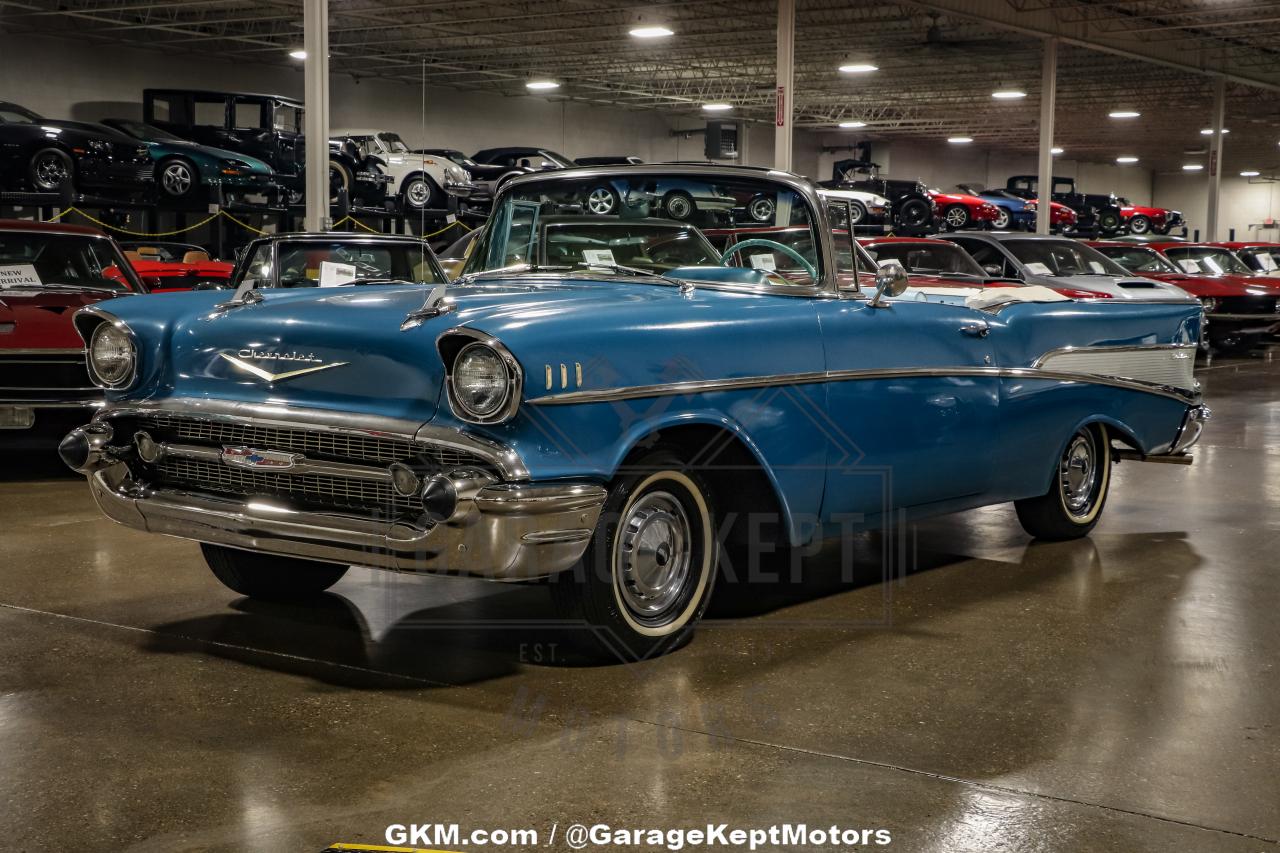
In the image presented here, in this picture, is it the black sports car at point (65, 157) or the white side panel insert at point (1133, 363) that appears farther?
the black sports car at point (65, 157)

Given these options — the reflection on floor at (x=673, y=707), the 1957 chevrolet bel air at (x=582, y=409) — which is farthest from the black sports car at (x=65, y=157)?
the 1957 chevrolet bel air at (x=582, y=409)

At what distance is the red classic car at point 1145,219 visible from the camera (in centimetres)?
3512

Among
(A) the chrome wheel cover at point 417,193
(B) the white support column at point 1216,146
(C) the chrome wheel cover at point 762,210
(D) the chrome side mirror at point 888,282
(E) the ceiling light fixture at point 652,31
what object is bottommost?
(D) the chrome side mirror at point 888,282

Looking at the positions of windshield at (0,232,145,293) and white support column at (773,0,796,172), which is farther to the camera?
white support column at (773,0,796,172)

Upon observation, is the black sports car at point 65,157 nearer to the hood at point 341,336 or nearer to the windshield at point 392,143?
the windshield at point 392,143

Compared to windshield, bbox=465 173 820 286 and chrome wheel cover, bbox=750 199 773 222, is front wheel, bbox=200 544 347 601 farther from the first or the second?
chrome wheel cover, bbox=750 199 773 222

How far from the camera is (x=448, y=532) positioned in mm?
3771

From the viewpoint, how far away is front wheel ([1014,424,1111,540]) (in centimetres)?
619

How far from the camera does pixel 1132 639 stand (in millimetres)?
4668

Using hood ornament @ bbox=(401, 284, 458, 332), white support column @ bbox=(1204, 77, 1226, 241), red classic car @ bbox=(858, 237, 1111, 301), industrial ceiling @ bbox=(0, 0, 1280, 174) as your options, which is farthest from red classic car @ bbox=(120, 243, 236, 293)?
white support column @ bbox=(1204, 77, 1226, 241)

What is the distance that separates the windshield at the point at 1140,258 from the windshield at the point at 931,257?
588 centimetres

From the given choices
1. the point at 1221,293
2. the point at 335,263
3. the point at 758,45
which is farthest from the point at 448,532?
the point at 758,45

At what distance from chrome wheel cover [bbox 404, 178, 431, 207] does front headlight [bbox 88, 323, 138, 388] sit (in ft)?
56.7

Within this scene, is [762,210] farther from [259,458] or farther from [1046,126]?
[1046,126]
